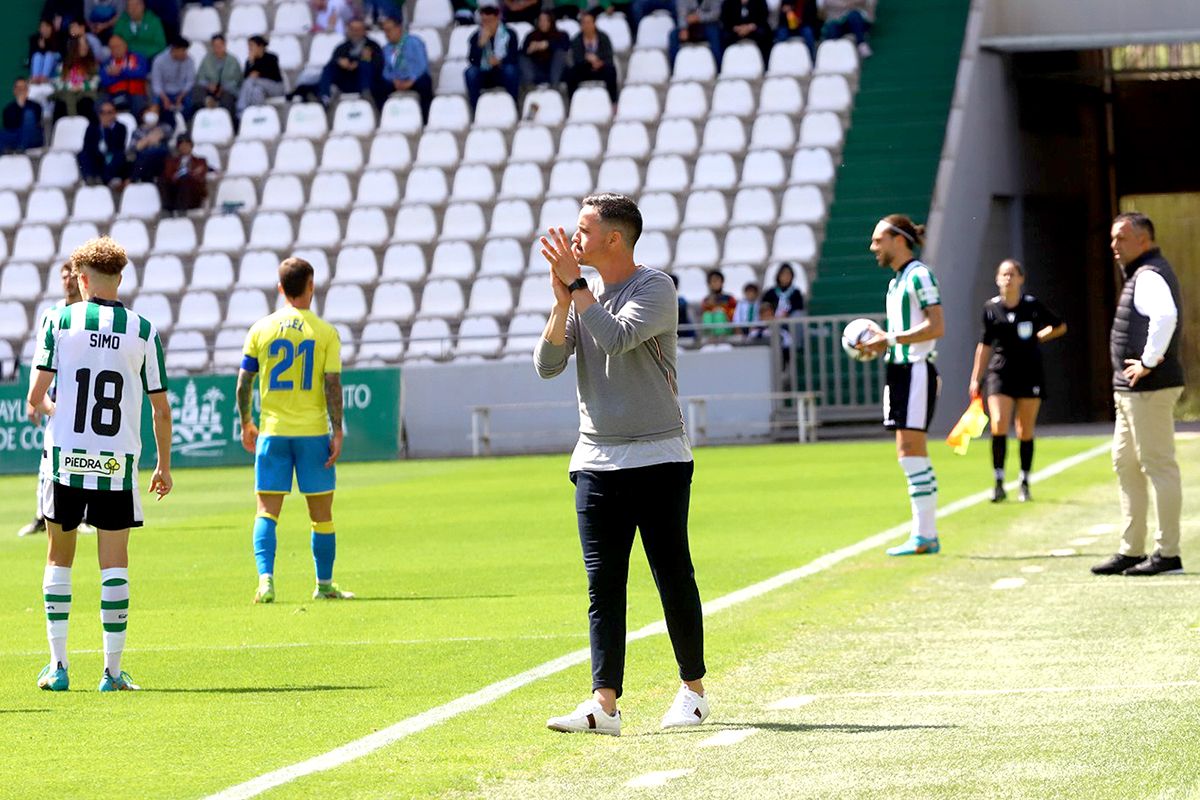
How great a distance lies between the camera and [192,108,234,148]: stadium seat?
35.2 m

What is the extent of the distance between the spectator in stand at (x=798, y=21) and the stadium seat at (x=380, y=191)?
6397mm

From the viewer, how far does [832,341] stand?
1085 inches

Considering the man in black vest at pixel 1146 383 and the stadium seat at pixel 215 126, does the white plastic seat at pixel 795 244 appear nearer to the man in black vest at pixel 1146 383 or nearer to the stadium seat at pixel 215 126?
the stadium seat at pixel 215 126

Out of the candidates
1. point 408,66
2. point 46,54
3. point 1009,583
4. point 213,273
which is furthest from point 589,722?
point 46,54

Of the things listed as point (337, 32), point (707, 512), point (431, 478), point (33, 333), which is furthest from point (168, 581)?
point (337, 32)

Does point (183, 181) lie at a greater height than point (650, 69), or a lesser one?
lesser

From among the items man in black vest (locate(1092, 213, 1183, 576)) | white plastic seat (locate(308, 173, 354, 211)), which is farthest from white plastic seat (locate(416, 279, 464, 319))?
man in black vest (locate(1092, 213, 1183, 576))

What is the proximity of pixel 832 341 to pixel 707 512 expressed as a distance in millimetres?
10514

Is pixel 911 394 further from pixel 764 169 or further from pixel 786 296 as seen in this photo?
pixel 764 169

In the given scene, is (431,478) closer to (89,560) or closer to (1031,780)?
(89,560)

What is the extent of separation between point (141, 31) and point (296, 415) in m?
25.8

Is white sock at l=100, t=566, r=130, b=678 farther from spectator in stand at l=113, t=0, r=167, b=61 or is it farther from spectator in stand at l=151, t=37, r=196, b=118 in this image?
spectator in stand at l=113, t=0, r=167, b=61

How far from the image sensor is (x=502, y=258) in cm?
3147

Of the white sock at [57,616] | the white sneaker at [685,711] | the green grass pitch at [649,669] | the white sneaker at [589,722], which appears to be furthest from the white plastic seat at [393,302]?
the white sneaker at [589,722]
